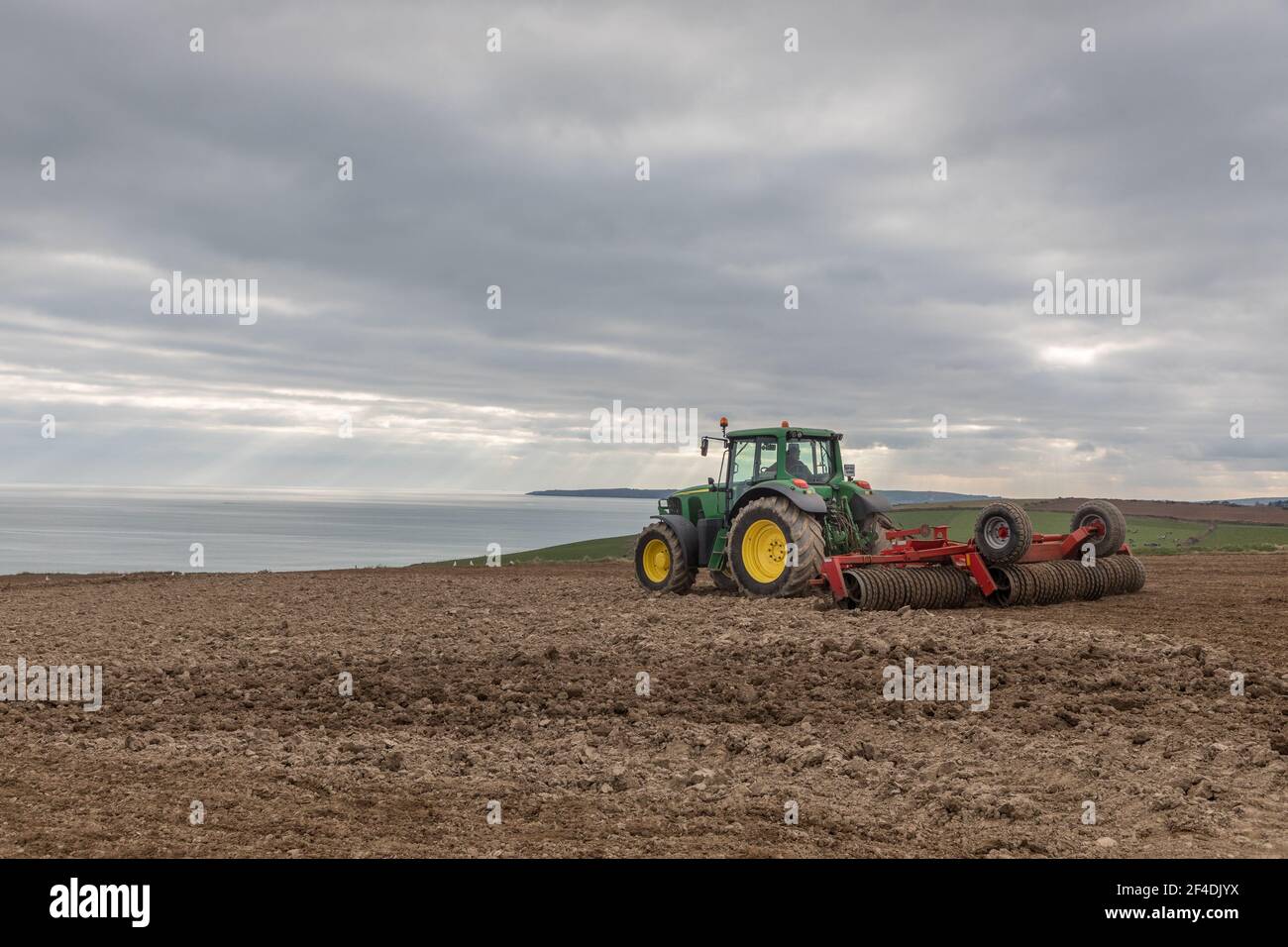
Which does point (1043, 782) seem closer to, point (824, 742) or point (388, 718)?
point (824, 742)

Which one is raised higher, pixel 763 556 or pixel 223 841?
pixel 763 556

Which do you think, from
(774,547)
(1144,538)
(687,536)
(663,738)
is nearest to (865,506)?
(774,547)

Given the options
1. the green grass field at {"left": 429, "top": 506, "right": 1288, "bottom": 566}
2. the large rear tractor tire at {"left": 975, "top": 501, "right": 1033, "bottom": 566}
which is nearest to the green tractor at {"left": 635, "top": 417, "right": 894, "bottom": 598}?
the large rear tractor tire at {"left": 975, "top": 501, "right": 1033, "bottom": 566}

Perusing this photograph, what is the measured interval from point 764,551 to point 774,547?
0.57 feet

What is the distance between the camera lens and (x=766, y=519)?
13.9 metres

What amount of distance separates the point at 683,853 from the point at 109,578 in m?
21.3

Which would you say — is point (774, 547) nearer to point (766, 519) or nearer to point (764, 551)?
point (764, 551)

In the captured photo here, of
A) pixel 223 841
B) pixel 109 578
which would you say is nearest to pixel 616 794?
pixel 223 841

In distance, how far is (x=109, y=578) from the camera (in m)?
22.2

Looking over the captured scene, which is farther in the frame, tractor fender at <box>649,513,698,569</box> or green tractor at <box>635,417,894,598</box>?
tractor fender at <box>649,513,698,569</box>

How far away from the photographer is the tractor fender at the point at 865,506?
1534cm

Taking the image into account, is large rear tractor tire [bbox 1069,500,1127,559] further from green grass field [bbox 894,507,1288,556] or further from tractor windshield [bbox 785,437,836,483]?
green grass field [bbox 894,507,1288,556]

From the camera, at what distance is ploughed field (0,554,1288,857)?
520 cm

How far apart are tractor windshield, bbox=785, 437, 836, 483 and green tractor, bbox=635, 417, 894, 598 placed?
0.02 m
